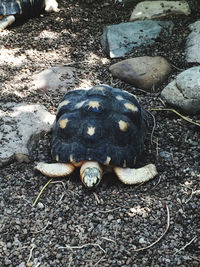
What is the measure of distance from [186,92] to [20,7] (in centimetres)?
Answer: 270

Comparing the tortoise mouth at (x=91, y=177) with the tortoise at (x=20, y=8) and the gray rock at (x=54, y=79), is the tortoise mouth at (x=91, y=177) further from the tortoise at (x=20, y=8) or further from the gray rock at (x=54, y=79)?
the tortoise at (x=20, y=8)

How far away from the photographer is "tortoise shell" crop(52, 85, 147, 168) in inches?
108

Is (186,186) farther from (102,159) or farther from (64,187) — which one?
(64,187)

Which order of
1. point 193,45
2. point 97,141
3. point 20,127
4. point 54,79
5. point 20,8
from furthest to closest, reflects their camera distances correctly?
point 20,8 < point 193,45 < point 54,79 < point 20,127 < point 97,141

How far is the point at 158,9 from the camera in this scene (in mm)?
4984

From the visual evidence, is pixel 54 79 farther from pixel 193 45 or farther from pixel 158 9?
pixel 158 9

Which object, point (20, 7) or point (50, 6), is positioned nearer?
point (20, 7)

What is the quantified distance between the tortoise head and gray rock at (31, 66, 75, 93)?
1.23 m

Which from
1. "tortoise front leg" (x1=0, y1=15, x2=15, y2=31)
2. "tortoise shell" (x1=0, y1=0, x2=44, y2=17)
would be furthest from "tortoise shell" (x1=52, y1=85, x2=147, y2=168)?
"tortoise shell" (x1=0, y1=0, x2=44, y2=17)

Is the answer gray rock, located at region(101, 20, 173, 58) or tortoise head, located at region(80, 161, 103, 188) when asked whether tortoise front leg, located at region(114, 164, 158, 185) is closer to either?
tortoise head, located at region(80, 161, 103, 188)

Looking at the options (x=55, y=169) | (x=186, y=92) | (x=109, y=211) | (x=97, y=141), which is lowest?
(x=109, y=211)

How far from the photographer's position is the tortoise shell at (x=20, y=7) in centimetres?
493

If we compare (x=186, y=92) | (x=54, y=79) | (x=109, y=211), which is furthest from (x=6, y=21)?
(x=109, y=211)

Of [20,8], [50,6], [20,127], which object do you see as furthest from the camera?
[50,6]
